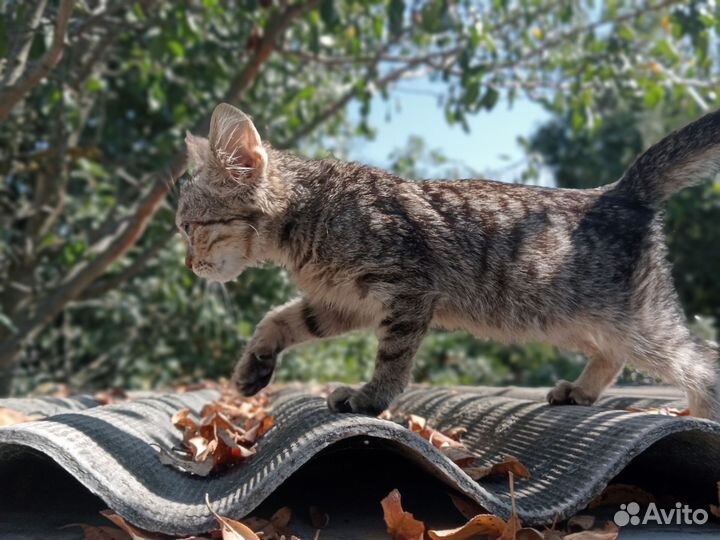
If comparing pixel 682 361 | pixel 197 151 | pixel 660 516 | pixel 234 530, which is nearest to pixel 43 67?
pixel 197 151

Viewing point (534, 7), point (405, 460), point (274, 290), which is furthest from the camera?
point (274, 290)

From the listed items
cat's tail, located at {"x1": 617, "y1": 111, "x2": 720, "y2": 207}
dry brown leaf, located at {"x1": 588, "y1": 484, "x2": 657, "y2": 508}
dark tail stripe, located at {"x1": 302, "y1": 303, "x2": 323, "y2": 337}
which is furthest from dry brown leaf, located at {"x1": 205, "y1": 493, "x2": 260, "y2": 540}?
cat's tail, located at {"x1": 617, "y1": 111, "x2": 720, "y2": 207}

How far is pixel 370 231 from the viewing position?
112 inches

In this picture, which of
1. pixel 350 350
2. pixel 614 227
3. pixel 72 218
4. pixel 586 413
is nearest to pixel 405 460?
pixel 586 413

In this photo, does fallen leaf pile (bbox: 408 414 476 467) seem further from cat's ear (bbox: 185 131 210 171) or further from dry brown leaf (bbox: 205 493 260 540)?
cat's ear (bbox: 185 131 210 171)

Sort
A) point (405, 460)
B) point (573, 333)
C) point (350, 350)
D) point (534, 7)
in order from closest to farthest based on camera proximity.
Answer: point (405, 460)
point (573, 333)
point (534, 7)
point (350, 350)

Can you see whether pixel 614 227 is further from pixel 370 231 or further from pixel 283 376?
pixel 283 376

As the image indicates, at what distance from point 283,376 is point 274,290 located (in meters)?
1.17

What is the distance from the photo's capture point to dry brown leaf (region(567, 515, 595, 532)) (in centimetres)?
189

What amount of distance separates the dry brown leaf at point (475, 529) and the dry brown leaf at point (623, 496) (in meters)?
0.48

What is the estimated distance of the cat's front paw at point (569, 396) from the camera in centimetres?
315

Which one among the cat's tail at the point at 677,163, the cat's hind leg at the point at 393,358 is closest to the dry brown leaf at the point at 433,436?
the cat's hind leg at the point at 393,358

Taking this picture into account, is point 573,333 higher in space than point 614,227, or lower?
lower

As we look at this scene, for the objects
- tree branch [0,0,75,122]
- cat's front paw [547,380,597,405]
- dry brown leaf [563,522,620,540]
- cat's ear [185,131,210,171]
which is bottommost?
dry brown leaf [563,522,620,540]
